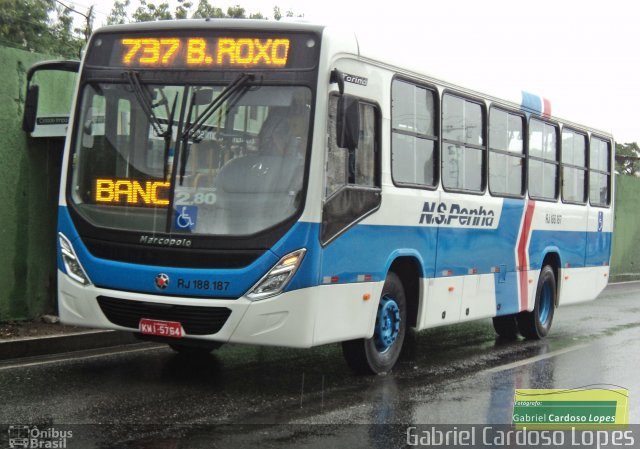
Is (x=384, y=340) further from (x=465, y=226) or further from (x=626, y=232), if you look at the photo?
(x=626, y=232)

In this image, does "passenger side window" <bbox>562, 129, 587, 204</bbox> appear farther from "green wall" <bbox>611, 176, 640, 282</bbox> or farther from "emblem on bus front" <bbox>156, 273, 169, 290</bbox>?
"green wall" <bbox>611, 176, 640, 282</bbox>

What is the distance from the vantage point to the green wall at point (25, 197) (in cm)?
1027

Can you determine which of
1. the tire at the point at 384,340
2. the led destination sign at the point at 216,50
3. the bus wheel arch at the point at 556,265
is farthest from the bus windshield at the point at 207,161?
the bus wheel arch at the point at 556,265

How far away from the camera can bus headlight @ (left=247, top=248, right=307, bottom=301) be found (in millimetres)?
7629

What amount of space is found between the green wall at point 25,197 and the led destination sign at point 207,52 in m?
2.58

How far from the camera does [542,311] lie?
13.1m

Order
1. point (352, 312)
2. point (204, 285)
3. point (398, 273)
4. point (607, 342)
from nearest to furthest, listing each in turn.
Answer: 1. point (204, 285)
2. point (352, 312)
3. point (398, 273)
4. point (607, 342)

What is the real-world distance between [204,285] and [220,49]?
6.46ft

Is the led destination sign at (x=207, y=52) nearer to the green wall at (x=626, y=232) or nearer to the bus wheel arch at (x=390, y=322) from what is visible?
the bus wheel arch at (x=390, y=322)

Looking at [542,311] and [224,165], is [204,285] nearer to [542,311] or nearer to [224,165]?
[224,165]

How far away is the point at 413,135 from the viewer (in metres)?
9.38

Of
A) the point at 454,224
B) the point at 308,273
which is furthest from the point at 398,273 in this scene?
the point at 308,273

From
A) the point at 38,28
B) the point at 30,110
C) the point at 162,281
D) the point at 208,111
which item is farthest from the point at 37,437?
the point at 38,28

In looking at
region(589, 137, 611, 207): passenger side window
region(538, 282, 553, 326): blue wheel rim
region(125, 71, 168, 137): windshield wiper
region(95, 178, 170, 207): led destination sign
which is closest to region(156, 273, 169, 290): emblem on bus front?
region(95, 178, 170, 207): led destination sign
